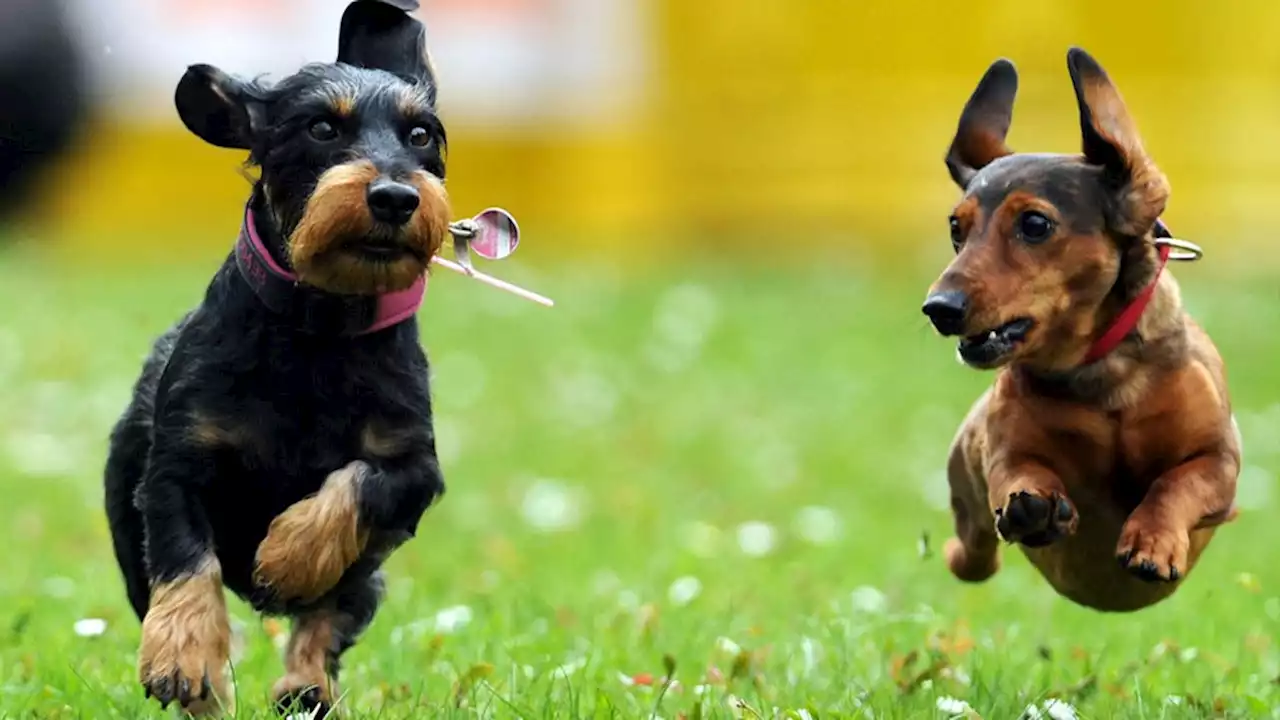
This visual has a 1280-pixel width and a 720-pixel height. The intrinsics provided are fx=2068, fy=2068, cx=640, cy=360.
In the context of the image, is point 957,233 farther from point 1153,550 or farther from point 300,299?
point 300,299

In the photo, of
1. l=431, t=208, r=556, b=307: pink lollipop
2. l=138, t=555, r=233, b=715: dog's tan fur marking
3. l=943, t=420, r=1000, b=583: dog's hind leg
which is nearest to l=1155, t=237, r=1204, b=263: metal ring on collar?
l=943, t=420, r=1000, b=583: dog's hind leg

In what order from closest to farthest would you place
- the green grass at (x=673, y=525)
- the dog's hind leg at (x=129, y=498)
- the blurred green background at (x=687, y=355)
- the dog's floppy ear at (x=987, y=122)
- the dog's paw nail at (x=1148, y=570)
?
the dog's paw nail at (x=1148, y=570) → the dog's hind leg at (x=129, y=498) → the dog's floppy ear at (x=987, y=122) → the green grass at (x=673, y=525) → the blurred green background at (x=687, y=355)

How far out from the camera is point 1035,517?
438 centimetres

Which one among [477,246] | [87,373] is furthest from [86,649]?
[87,373]

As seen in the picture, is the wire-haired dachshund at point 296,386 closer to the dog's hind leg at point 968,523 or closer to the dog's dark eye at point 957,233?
the dog's dark eye at point 957,233

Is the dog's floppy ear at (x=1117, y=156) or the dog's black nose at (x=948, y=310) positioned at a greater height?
the dog's floppy ear at (x=1117, y=156)

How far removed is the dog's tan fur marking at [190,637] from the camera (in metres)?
4.20

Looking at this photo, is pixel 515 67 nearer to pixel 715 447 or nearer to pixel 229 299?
pixel 715 447

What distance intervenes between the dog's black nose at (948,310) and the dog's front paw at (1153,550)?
565 mm

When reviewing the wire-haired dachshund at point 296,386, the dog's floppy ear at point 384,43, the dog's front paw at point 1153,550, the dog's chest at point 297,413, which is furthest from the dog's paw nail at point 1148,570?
the dog's floppy ear at point 384,43

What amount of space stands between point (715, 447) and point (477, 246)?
6.70 meters

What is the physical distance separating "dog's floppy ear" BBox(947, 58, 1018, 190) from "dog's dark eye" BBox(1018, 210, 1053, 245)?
54cm

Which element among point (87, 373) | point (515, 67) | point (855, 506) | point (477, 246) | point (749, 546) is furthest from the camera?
point (515, 67)

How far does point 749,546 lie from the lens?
27.8ft
